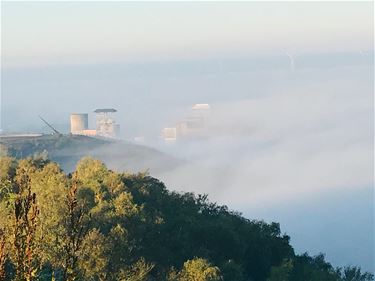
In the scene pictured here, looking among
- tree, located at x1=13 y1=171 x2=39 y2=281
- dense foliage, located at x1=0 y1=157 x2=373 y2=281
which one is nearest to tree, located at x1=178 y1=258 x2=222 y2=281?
dense foliage, located at x1=0 y1=157 x2=373 y2=281

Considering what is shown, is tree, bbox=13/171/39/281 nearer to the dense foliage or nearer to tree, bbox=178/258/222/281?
the dense foliage

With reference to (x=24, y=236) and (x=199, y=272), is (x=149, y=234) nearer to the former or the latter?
(x=199, y=272)

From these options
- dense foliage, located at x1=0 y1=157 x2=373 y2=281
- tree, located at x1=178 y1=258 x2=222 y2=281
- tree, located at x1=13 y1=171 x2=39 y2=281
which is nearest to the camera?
tree, located at x1=13 y1=171 x2=39 y2=281

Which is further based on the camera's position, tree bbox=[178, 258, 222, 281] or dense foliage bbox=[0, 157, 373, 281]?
dense foliage bbox=[0, 157, 373, 281]

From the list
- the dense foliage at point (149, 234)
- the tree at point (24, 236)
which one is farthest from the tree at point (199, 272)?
the tree at point (24, 236)

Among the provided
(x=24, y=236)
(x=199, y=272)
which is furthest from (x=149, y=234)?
(x=24, y=236)

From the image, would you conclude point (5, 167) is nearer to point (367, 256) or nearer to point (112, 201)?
point (112, 201)

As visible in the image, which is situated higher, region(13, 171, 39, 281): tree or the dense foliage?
region(13, 171, 39, 281): tree

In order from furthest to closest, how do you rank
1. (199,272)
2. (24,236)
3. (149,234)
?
(149,234) < (199,272) < (24,236)

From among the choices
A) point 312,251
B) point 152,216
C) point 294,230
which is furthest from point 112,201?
point 294,230
